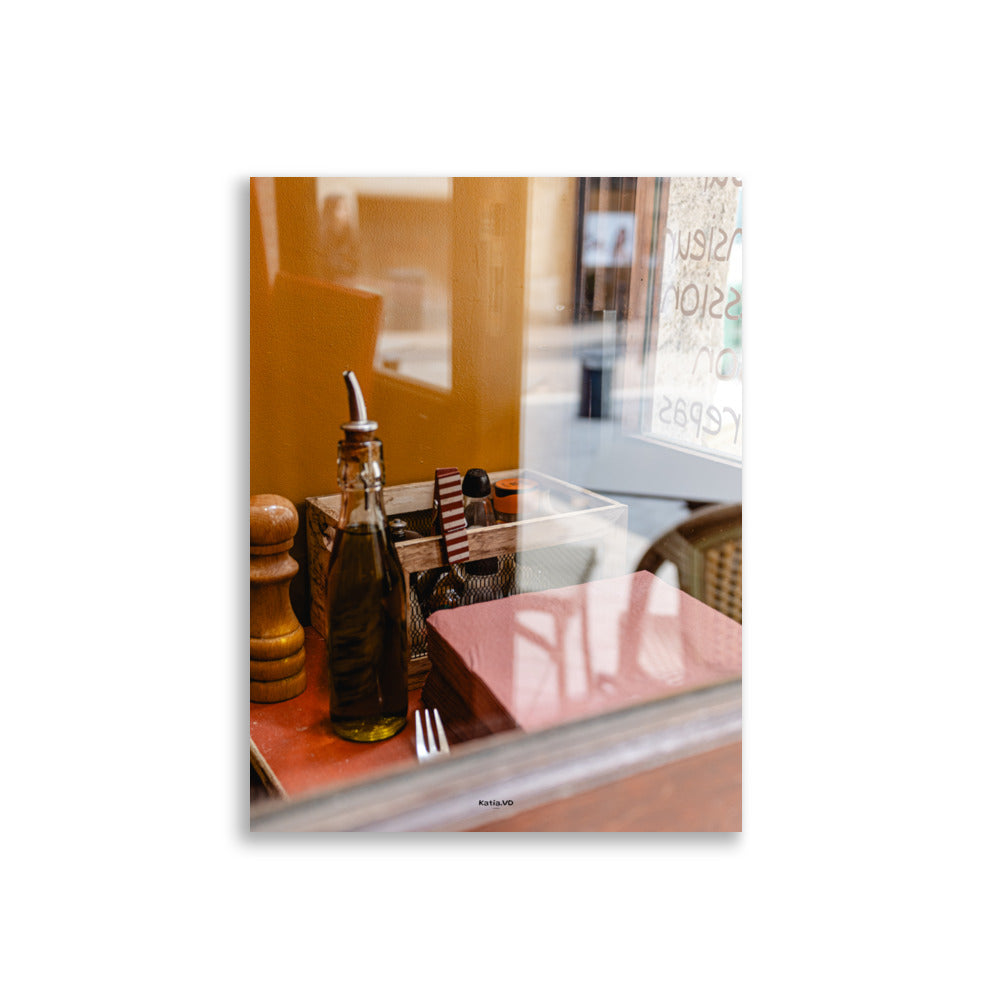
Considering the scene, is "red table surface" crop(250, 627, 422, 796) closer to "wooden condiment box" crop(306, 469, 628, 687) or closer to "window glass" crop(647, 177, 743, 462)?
"wooden condiment box" crop(306, 469, 628, 687)

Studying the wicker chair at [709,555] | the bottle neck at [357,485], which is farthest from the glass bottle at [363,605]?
the wicker chair at [709,555]

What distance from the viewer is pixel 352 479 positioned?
0.69 metres

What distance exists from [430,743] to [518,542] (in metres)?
0.18

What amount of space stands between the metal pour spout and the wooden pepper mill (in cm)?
8

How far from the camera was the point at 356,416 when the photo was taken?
0.70m

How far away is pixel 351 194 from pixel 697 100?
0.29 meters

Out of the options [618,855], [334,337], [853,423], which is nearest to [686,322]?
[853,423]

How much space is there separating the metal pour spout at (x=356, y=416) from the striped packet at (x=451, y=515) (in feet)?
0.22

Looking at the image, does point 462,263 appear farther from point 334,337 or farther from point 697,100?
point 697,100

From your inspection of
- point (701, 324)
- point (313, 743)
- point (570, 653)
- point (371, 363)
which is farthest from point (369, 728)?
point (701, 324)

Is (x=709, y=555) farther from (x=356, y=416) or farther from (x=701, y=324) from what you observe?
(x=356, y=416)

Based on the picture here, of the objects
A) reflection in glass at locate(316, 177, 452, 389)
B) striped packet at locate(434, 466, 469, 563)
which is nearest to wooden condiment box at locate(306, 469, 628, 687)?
striped packet at locate(434, 466, 469, 563)

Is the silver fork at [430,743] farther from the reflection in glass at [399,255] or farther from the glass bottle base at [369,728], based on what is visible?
the reflection in glass at [399,255]

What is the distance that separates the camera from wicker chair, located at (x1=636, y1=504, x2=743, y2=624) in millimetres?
767
